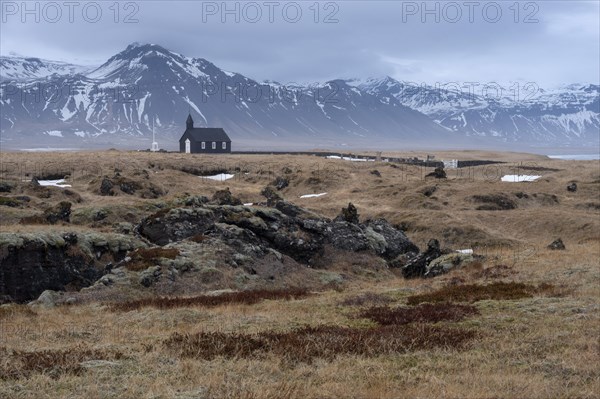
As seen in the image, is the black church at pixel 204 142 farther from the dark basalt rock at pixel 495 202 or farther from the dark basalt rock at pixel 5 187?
the dark basalt rock at pixel 495 202

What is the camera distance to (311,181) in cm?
8406

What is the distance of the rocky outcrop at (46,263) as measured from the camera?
26328mm

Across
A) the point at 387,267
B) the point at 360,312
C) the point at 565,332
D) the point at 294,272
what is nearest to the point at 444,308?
the point at 360,312

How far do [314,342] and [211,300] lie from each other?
8765 millimetres

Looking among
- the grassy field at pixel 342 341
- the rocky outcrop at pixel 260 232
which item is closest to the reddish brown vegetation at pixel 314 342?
the grassy field at pixel 342 341

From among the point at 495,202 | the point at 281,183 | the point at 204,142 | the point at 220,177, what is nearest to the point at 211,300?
the point at 495,202

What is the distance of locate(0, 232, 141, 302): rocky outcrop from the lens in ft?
86.4

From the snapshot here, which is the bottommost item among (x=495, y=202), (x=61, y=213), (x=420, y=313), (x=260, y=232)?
(x=420, y=313)

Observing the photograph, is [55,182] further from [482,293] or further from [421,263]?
[482,293]

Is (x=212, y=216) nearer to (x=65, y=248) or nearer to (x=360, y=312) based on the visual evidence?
(x=65, y=248)

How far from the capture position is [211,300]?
70.9 ft

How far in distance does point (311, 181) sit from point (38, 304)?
6302 cm

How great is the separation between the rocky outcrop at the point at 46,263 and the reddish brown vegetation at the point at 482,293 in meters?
16.0

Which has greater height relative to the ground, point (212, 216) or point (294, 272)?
point (212, 216)
